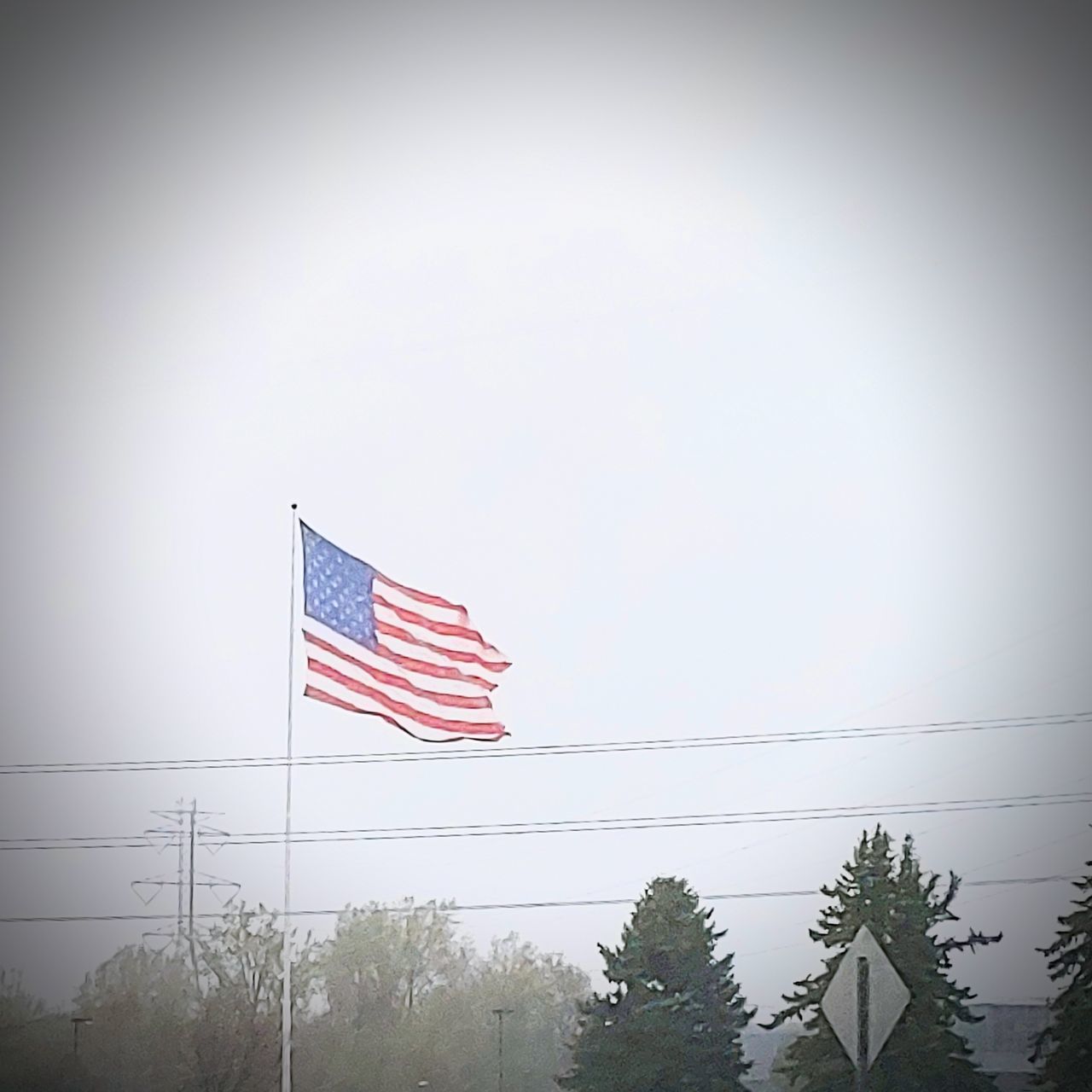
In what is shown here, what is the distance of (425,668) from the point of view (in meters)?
7.79

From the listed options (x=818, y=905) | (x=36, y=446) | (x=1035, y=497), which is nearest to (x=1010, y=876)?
(x=818, y=905)

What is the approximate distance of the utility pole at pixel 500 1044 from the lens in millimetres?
9336

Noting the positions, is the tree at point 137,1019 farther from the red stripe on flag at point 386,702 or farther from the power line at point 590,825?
the red stripe on flag at point 386,702

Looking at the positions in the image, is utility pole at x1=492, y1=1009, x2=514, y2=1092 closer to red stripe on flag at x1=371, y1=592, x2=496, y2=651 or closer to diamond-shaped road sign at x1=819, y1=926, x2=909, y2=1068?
diamond-shaped road sign at x1=819, y1=926, x2=909, y2=1068

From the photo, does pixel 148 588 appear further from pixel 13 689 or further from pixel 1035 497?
pixel 1035 497

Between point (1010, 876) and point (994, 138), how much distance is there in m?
4.31

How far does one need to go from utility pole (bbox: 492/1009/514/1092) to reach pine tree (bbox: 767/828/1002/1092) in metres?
1.56

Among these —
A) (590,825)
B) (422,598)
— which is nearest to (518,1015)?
(590,825)

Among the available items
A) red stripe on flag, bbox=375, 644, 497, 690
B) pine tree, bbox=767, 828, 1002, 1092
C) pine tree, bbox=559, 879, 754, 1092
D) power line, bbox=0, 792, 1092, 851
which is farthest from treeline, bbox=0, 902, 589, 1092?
red stripe on flag, bbox=375, 644, 497, 690

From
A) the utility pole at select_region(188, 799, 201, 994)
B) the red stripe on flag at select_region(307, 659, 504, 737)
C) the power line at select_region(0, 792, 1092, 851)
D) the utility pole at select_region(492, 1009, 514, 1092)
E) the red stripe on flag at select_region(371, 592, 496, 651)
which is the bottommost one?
the utility pole at select_region(492, 1009, 514, 1092)

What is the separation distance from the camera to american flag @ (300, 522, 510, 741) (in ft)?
25.5

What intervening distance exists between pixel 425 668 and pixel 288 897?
1600mm

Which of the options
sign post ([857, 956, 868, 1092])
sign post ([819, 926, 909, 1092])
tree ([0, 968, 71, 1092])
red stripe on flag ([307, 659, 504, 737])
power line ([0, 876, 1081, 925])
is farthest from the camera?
tree ([0, 968, 71, 1092])

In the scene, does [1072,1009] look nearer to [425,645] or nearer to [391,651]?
[425,645]
